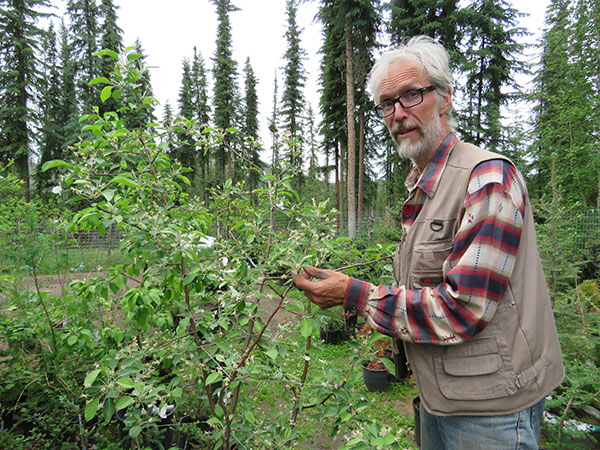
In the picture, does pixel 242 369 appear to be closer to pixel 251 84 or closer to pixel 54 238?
pixel 54 238

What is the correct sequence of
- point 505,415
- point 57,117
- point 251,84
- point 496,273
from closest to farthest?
1. point 496,273
2. point 505,415
3. point 57,117
4. point 251,84

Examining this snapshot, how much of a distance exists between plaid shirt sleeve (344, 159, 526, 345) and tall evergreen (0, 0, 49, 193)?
21.0 metres

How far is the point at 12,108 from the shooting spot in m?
16.2

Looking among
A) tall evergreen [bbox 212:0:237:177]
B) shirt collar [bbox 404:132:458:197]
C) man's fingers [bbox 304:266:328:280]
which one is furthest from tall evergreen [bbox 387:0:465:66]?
man's fingers [bbox 304:266:328:280]

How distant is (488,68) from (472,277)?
18.3 m

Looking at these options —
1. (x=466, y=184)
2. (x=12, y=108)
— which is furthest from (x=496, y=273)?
(x=12, y=108)

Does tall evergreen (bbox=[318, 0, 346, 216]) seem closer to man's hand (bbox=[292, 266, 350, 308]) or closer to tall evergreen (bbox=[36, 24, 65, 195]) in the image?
tall evergreen (bbox=[36, 24, 65, 195])

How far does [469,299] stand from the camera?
92cm

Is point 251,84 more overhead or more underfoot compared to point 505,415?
more overhead

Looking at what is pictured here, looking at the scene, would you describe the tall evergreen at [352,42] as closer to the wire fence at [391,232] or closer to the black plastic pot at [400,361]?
the wire fence at [391,232]

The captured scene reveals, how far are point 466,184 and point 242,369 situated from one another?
45.3 inches

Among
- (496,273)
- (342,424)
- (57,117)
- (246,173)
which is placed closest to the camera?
(496,273)

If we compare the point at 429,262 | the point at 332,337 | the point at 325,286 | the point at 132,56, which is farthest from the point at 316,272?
the point at 332,337

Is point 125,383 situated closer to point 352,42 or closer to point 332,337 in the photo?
point 332,337
